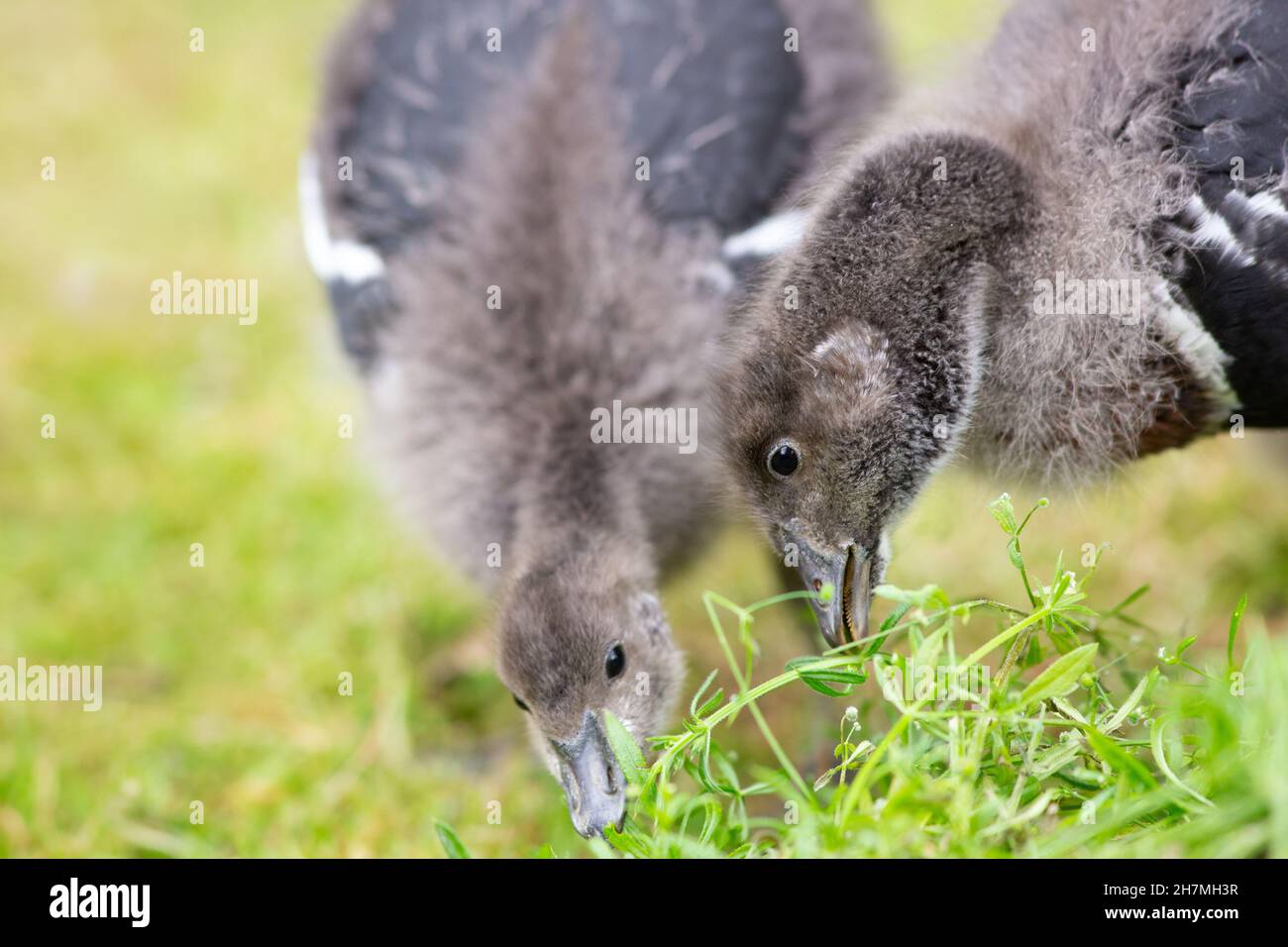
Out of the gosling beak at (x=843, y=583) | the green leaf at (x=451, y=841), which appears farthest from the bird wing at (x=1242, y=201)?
the green leaf at (x=451, y=841)

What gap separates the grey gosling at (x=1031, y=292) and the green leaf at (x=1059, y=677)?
1.91 ft

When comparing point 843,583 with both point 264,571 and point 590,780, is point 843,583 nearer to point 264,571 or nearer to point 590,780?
point 590,780

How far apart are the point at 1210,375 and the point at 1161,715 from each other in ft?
2.90

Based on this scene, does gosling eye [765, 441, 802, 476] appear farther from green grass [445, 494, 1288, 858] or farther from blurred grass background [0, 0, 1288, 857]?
blurred grass background [0, 0, 1288, 857]

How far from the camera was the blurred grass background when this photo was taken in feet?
10.9

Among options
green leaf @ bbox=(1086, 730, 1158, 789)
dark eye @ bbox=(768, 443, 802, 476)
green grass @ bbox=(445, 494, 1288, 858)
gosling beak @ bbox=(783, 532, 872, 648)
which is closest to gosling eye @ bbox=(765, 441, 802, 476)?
dark eye @ bbox=(768, 443, 802, 476)

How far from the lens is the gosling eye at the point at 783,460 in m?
2.52

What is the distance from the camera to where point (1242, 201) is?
8.09 ft

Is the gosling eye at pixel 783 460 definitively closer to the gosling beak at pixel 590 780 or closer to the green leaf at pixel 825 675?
the green leaf at pixel 825 675

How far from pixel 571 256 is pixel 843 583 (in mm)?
1197

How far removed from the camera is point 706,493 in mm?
3188

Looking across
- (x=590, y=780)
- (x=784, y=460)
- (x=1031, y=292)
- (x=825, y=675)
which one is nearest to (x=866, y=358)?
(x=784, y=460)

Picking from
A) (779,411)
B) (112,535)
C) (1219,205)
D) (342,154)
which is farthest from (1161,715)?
(112,535)

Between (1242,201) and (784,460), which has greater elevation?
(1242,201)
